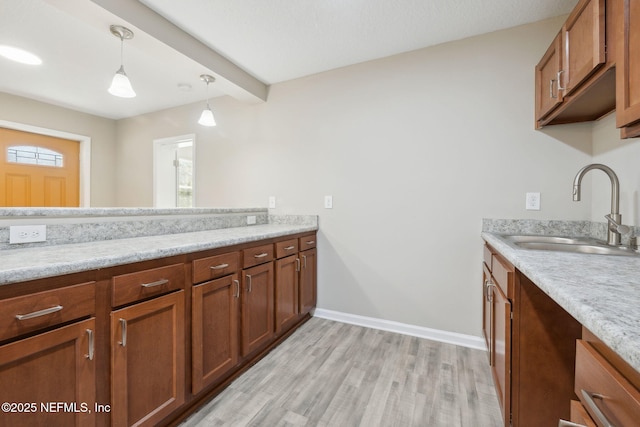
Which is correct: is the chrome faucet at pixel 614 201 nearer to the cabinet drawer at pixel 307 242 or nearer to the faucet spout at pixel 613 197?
the faucet spout at pixel 613 197

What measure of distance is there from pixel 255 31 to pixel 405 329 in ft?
8.56

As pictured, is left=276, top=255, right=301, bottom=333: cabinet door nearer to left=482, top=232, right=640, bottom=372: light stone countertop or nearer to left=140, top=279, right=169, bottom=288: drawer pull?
left=140, top=279, right=169, bottom=288: drawer pull

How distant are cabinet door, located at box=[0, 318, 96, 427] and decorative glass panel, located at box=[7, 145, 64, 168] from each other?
3.74 m

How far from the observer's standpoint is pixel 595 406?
58 centimetres

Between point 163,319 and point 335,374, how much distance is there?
109 cm

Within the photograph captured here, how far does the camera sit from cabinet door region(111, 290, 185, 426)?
1.06 m

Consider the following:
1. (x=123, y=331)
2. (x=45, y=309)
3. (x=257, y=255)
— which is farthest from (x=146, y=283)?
(x=257, y=255)

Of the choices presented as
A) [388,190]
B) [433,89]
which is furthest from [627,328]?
[433,89]

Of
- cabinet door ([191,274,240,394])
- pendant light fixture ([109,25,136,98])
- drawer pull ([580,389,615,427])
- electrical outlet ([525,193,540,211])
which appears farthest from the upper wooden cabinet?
pendant light fixture ([109,25,136,98])

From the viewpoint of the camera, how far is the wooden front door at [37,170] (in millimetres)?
3191

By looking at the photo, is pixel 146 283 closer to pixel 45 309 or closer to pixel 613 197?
pixel 45 309

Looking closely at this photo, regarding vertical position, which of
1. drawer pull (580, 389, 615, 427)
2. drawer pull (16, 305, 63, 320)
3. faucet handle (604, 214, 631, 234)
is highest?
faucet handle (604, 214, 631, 234)

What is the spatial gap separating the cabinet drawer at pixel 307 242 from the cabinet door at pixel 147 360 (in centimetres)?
119

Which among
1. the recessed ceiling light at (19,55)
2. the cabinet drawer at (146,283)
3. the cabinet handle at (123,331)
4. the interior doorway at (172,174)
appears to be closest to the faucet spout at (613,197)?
the cabinet drawer at (146,283)
